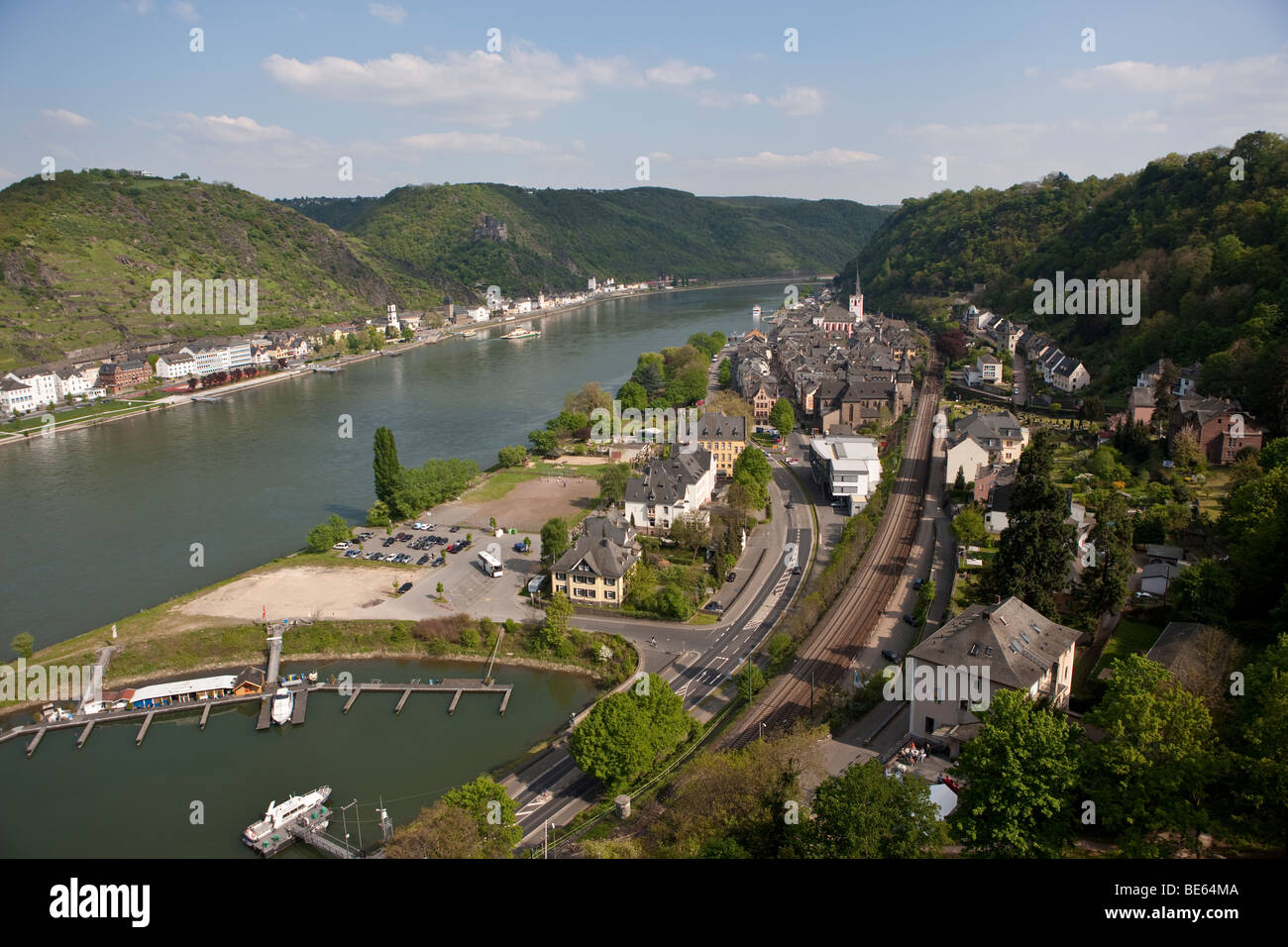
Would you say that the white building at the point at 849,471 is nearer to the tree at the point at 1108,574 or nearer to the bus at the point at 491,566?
the tree at the point at 1108,574

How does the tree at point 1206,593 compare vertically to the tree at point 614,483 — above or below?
below

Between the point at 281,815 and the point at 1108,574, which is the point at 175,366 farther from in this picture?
the point at 1108,574

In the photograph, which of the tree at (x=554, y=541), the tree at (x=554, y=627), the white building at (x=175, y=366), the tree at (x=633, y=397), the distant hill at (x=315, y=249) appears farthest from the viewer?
the distant hill at (x=315, y=249)

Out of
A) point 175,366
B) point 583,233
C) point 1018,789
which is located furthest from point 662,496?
point 583,233

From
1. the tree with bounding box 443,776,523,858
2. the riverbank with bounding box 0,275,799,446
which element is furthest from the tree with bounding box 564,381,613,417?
the tree with bounding box 443,776,523,858

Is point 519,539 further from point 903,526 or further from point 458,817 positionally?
point 458,817

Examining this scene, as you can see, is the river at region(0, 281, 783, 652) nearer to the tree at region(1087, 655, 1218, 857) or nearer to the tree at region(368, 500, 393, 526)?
the tree at region(368, 500, 393, 526)

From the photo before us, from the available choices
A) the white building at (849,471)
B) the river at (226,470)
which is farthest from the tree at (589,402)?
the white building at (849,471)
